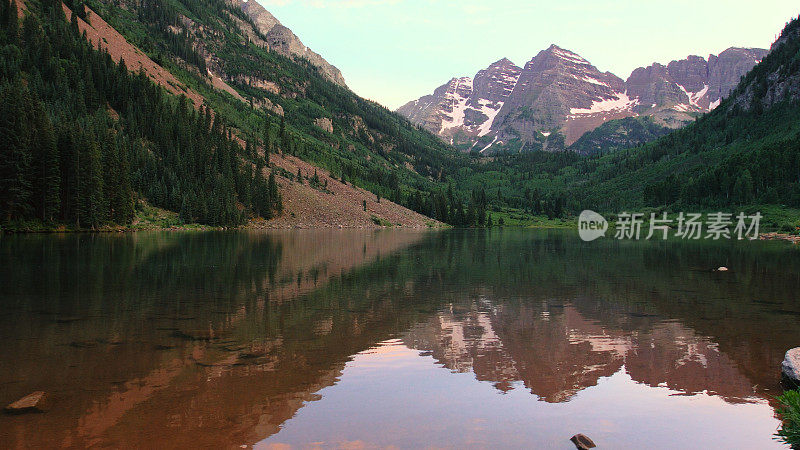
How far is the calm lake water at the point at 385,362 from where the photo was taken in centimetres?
1105

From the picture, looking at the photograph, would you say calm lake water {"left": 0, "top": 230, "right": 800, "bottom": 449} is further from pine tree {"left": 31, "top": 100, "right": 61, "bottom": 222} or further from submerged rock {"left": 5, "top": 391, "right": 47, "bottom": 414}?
pine tree {"left": 31, "top": 100, "right": 61, "bottom": 222}

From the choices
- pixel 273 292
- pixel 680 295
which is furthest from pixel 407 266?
pixel 680 295

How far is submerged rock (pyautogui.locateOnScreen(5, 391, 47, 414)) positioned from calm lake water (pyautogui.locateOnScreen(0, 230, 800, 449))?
0.29 m

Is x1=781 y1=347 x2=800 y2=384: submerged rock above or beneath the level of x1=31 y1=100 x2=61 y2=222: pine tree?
beneath

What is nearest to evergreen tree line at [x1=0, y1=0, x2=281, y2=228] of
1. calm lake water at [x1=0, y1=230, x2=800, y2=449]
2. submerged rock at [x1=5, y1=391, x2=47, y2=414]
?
calm lake water at [x1=0, y1=230, x2=800, y2=449]

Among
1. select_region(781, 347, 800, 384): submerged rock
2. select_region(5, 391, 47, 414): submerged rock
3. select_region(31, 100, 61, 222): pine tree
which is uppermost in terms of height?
select_region(31, 100, 61, 222): pine tree

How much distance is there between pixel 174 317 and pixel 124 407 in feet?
37.6

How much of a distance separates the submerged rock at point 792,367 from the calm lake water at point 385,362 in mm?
546

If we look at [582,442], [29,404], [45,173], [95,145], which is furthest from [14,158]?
[582,442]

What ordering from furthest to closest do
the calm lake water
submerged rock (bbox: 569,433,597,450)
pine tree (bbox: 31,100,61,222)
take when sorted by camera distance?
pine tree (bbox: 31,100,61,222) < the calm lake water < submerged rock (bbox: 569,433,597,450)

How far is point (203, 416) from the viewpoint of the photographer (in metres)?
11.5

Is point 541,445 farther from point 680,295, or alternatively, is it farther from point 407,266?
point 407,266

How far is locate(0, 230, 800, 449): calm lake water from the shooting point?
36.2 ft

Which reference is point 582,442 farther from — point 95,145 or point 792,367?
point 95,145
